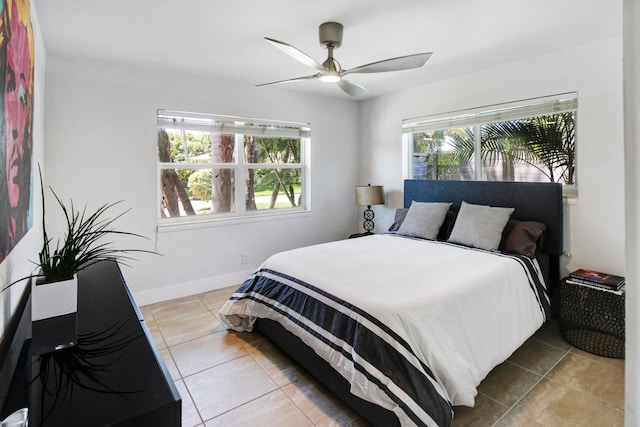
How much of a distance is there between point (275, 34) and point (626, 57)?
2.35m

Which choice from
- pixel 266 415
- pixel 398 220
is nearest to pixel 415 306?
pixel 266 415

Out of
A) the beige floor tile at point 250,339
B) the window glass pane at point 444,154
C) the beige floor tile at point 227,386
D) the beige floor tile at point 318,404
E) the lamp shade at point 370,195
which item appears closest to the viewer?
the beige floor tile at point 318,404

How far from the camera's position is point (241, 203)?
402 cm

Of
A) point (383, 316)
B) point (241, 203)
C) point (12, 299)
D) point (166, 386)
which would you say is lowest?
point (383, 316)

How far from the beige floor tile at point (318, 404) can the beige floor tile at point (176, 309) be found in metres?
1.48

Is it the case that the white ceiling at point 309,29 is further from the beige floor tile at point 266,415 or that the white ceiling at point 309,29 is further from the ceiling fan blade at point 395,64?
the beige floor tile at point 266,415

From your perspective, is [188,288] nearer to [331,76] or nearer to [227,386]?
[227,386]

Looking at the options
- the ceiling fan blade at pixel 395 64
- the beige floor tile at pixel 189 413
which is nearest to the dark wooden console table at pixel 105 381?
the beige floor tile at pixel 189 413

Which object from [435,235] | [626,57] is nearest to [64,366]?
[626,57]

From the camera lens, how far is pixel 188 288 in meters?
3.59

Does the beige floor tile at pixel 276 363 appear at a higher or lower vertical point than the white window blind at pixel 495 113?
lower

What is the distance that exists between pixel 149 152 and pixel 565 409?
146 inches

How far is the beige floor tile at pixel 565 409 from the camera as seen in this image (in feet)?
5.75

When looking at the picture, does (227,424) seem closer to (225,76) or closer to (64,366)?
(64,366)
